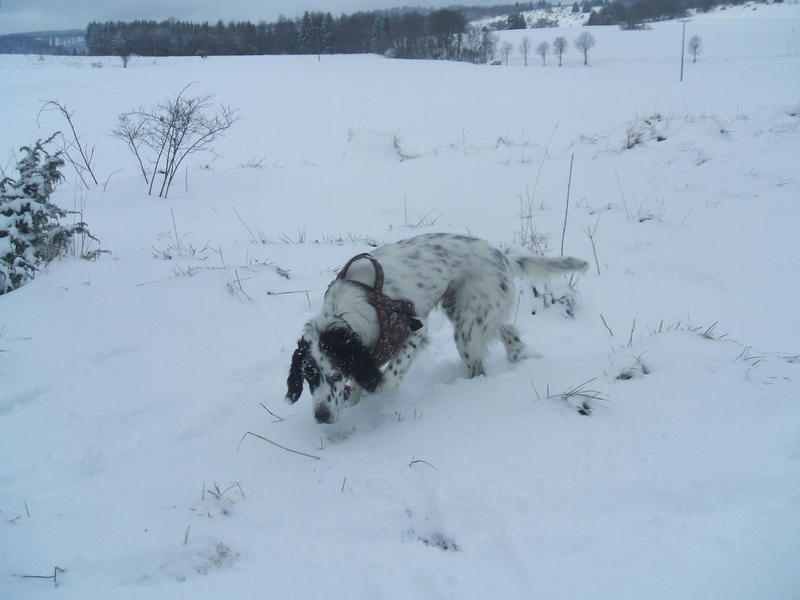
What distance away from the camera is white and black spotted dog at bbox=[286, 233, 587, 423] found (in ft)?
9.07

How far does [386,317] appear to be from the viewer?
2986 millimetres

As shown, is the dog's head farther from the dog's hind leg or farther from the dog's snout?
the dog's hind leg

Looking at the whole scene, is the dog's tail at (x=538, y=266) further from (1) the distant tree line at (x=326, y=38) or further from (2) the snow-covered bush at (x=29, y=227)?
(1) the distant tree line at (x=326, y=38)

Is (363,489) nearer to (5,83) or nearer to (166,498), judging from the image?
(166,498)

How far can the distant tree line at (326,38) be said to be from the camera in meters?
59.3

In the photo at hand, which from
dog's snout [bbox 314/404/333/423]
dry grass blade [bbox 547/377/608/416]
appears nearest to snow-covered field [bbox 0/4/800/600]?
dry grass blade [bbox 547/377/608/416]

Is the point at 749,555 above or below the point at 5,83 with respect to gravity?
below

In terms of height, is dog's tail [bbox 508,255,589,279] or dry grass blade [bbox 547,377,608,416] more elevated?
dog's tail [bbox 508,255,589,279]

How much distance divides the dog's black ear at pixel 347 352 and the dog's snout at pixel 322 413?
0.74 feet

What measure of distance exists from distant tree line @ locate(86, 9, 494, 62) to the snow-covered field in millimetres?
59335

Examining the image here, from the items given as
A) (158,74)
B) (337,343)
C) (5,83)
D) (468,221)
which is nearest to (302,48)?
(158,74)

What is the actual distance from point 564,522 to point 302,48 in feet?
232

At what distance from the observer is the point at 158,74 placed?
3152 centimetres

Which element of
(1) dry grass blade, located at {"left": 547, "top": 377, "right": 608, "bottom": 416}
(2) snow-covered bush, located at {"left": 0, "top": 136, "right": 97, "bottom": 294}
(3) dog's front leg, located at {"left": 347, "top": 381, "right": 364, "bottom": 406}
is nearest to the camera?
(1) dry grass blade, located at {"left": 547, "top": 377, "right": 608, "bottom": 416}
